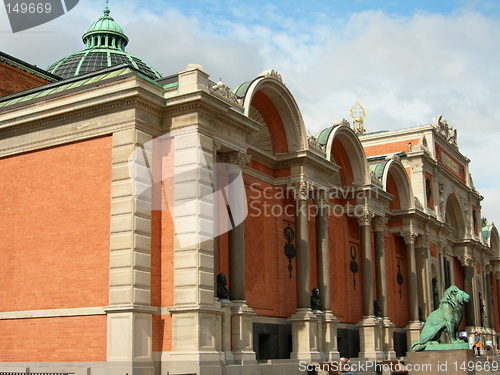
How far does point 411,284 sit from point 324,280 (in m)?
12.8

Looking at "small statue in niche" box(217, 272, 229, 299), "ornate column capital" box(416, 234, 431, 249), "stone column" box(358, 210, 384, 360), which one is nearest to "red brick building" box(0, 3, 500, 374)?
"small statue in niche" box(217, 272, 229, 299)

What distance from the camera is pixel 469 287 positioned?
53.7 m

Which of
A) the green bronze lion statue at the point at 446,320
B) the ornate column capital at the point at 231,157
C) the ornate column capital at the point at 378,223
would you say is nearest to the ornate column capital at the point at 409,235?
the ornate column capital at the point at 378,223

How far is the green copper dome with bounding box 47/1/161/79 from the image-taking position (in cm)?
4056

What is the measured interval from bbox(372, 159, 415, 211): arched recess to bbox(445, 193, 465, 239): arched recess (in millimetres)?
13745

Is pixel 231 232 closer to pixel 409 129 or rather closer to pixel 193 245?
pixel 193 245

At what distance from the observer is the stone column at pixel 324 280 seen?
30078 mm

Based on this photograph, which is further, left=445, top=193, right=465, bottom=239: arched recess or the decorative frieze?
left=445, top=193, right=465, bottom=239: arched recess

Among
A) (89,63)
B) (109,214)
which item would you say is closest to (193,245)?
(109,214)

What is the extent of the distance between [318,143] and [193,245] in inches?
464

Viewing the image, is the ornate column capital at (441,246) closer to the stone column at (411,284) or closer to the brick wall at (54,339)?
the stone column at (411,284)

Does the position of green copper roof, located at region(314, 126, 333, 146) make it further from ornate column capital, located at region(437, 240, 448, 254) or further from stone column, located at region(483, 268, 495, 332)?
stone column, located at region(483, 268, 495, 332)

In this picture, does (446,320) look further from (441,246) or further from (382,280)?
(441,246)

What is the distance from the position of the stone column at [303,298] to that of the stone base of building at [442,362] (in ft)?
22.4
